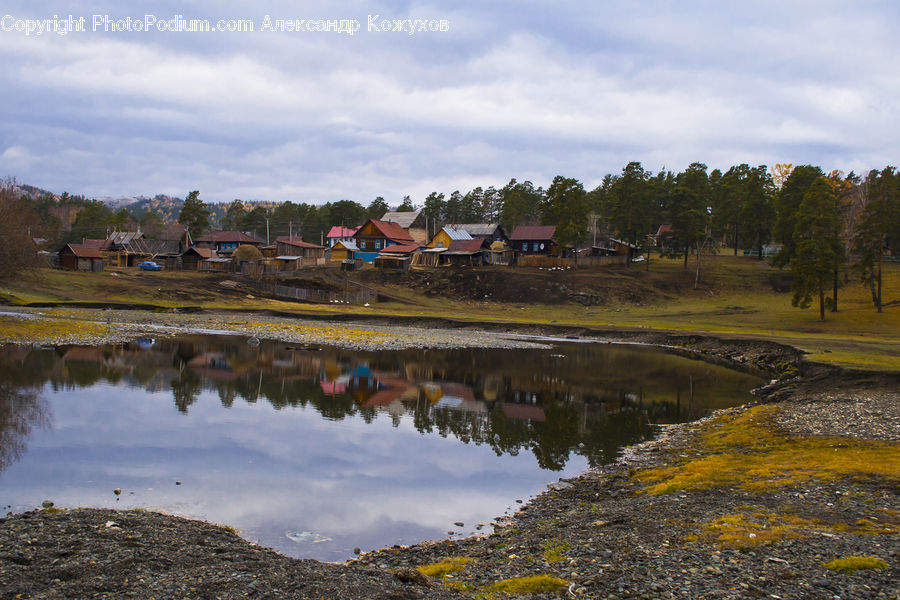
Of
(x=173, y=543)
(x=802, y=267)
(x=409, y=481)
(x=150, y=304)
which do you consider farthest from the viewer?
(x=150, y=304)

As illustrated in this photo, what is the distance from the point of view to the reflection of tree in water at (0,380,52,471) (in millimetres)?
20344

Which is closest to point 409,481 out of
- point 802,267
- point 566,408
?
point 566,408

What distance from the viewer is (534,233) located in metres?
113

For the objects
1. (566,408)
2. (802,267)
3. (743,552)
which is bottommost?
(566,408)

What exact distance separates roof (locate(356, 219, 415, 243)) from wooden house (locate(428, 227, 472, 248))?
6.36m

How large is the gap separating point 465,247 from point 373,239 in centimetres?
1850

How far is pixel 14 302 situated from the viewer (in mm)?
72375

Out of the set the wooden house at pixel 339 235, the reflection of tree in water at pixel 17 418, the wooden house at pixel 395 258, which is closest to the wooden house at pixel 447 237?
the wooden house at pixel 395 258

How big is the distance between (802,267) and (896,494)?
188 ft

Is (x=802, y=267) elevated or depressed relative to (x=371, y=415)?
elevated

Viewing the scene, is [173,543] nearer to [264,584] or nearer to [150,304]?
[264,584]

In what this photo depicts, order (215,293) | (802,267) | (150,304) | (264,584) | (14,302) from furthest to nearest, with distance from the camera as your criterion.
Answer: (215,293) < (150,304) < (14,302) < (802,267) < (264,584)

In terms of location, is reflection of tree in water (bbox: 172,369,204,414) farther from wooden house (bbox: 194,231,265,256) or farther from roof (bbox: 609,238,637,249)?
wooden house (bbox: 194,231,265,256)

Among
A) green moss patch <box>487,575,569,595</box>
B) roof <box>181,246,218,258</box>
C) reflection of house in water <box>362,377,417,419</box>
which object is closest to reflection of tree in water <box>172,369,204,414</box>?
reflection of house in water <box>362,377,417,419</box>
